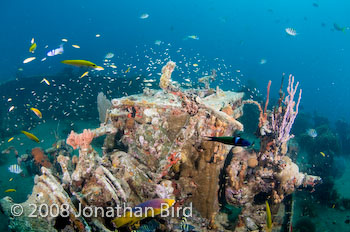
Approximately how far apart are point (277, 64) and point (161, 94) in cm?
10584

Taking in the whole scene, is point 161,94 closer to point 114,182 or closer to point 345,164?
point 114,182

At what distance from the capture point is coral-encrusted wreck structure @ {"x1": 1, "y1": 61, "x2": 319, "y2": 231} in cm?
381

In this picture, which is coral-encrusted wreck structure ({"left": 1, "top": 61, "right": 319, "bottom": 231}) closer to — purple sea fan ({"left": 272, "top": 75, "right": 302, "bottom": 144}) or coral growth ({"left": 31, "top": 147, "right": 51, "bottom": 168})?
purple sea fan ({"left": 272, "top": 75, "right": 302, "bottom": 144})

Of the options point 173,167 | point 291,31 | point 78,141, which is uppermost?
point 291,31

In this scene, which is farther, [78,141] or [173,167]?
[173,167]

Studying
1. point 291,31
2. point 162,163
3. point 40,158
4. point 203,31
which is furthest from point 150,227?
point 203,31

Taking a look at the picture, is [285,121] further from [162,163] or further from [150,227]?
[150,227]

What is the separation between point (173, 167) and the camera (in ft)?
15.5

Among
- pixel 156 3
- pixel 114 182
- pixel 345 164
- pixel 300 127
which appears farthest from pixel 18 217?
pixel 156 3

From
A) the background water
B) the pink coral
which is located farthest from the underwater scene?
the background water

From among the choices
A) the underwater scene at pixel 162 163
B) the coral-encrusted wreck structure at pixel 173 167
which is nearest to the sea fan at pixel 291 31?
the underwater scene at pixel 162 163

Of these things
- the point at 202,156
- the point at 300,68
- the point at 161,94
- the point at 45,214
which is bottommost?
the point at 45,214

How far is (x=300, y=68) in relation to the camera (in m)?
91.1

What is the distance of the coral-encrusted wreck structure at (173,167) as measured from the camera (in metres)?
3.81
